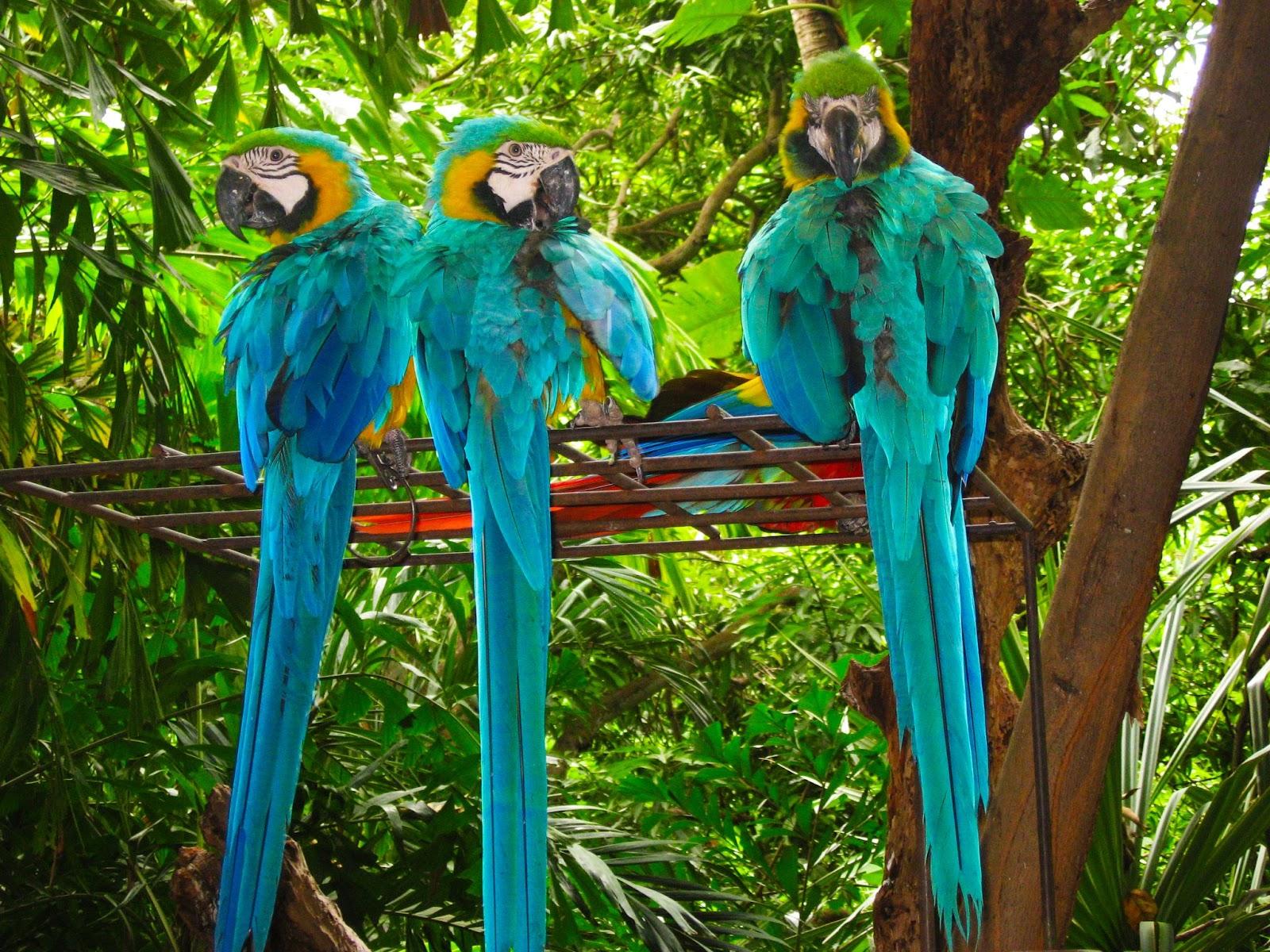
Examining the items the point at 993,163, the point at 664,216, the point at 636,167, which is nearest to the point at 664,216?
the point at 664,216

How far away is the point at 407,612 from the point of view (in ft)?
7.88

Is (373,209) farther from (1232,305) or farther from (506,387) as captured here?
(1232,305)

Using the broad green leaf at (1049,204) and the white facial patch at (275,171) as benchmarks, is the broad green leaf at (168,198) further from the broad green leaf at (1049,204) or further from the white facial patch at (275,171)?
the broad green leaf at (1049,204)

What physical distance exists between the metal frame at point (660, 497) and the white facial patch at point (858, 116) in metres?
0.21

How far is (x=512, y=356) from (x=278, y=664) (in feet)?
0.95

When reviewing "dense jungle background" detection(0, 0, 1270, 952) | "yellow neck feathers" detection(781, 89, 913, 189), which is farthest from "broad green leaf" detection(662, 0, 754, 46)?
"yellow neck feathers" detection(781, 89, 913, 189)

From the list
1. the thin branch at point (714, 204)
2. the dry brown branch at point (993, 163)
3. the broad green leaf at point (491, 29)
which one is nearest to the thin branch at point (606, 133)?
the thin branch at point (714, 204)

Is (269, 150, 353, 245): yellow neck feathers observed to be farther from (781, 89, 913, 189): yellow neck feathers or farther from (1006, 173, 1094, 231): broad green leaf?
(1006, 173, 1094, 231): broad green leaf

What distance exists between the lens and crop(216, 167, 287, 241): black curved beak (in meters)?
0.93

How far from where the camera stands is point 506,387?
34.2 inches

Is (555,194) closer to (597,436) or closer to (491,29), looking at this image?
(597,436)

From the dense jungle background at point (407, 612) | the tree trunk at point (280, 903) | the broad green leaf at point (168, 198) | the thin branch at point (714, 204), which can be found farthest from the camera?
the thin branch at point (714, 204)

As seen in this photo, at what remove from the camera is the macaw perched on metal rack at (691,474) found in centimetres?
98

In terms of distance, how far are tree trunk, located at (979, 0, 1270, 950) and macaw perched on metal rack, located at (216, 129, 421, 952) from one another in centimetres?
62
